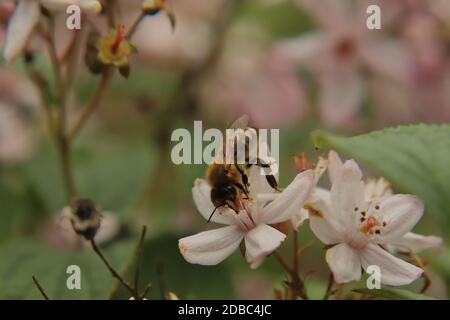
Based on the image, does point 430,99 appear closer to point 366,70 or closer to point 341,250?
point 366,70

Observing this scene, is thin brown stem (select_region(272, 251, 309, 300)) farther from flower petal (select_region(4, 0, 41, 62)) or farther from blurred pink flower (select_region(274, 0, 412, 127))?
blurred pink flower (select_region(274, 0, 412, 127))

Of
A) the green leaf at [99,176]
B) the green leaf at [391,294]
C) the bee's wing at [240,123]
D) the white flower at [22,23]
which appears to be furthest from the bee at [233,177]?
the green leaf at [99,176]

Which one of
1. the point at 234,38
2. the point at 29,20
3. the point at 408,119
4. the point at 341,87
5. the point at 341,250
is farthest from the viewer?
the point at 234,38

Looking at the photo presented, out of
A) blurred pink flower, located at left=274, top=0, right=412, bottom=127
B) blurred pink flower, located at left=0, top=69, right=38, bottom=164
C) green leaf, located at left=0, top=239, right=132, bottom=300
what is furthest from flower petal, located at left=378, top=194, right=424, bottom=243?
blurred pink flower, located at left=0, top=69, right=38, bottom=164

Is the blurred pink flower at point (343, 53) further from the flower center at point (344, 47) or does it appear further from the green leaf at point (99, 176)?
the green leaf at point (99, 176)

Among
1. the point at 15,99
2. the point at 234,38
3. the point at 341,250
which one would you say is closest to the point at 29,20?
the point at 341,250

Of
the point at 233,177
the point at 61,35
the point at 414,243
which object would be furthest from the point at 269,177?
the point at 61,35
